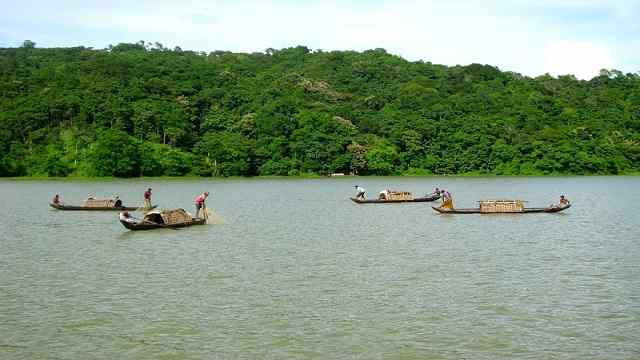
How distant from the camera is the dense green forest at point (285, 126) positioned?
140250mm

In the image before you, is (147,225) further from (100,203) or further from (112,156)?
(112,156)

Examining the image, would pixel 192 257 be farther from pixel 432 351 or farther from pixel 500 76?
pixel 500 76

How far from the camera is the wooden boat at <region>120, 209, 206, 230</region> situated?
4425 cm

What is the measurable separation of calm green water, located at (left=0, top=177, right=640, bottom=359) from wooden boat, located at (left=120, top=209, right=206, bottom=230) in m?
0.48

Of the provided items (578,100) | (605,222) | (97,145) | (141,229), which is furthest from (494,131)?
(141,229)

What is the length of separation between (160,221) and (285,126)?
361 ft

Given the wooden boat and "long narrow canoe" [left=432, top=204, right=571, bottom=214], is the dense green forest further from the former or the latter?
the wooden boat

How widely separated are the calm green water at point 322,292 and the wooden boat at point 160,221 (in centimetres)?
48

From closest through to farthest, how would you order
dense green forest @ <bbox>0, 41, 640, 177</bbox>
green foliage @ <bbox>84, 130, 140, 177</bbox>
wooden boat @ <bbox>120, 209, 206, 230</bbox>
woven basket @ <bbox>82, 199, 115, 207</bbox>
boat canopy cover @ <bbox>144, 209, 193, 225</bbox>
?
wooden boat @ <bbox>120, 209, 206, 230</bbox> < boat canopy cover @ <bbox>144, 209, 193, 225</bbox> < woven basket @ <bbox>82, 199, 115, 207</bbox> < green foliage @ <bbox>84, 130, 140, 177</bbox> < dense green forest @ <bbox>0, 41, 640, 177</bbox>

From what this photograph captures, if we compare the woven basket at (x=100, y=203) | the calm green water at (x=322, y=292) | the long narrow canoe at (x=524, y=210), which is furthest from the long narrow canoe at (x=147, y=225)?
the long narrow canoe at (x=524, y=210)

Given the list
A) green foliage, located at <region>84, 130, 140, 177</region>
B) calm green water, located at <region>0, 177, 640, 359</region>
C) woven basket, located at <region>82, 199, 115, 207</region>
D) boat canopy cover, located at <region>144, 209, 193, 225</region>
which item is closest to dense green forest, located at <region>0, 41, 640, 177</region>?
green foliage, located at <region>84, 130, 140, 177</region>

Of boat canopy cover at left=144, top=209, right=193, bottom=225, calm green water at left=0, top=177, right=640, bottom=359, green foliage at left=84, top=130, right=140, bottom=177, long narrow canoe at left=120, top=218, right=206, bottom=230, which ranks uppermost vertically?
green foliage at left=84, top=130, right=140, bottom=177

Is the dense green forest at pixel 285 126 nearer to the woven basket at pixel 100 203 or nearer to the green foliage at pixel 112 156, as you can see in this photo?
the green foliage at pixel 112 156

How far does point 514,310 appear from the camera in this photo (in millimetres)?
22719
